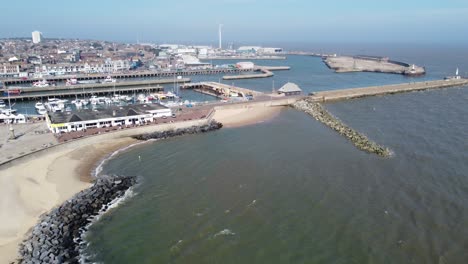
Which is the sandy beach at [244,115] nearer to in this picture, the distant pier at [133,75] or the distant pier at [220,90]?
the distant pier at [220,90]

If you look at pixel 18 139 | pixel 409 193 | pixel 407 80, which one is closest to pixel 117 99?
pixel 18 139

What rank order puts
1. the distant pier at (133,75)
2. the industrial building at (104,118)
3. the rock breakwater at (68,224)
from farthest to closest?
the distant pier at (133,75) < the industrial building at (104,118) < the rock breakwater at (68,224)

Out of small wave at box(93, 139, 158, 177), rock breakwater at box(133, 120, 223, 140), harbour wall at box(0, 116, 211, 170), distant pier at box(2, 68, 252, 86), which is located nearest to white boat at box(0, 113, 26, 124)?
harbour wall at box(0, 116, 211, 170)

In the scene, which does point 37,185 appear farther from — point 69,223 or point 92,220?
point 92,220

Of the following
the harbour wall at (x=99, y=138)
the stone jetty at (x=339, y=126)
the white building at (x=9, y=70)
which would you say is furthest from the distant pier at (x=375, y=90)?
the white building at (x=9, y=70)

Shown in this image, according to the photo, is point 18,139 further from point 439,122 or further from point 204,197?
point 439,122

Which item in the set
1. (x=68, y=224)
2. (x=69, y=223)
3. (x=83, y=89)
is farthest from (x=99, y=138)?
(x=83, y=89)
